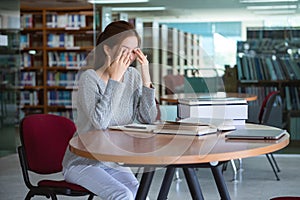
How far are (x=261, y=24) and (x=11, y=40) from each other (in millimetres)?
3024

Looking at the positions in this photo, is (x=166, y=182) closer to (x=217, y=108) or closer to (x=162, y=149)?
(x=217, y=108)

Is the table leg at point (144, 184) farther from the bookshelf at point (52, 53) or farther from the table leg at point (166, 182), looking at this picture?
the bookshelf at point (52, 53)

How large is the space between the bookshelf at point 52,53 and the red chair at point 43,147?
18.7 feet

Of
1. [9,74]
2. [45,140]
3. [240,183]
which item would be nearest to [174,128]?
[45,140]

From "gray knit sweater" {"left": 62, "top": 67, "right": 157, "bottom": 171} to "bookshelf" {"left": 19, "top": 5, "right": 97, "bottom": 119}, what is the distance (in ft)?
19.5

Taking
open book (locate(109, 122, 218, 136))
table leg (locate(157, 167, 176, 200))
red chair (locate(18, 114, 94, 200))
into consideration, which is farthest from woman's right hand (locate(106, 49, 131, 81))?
red chair (locate(18, 114, 94, 200))

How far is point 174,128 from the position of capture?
95.9 inches

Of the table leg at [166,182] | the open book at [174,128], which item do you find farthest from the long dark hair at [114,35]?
the table leg at [166,182]

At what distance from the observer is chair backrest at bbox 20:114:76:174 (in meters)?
2.84

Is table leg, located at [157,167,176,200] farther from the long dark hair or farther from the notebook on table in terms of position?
the long dark hair

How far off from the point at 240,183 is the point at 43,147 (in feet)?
7.76

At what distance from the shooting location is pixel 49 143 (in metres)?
2.91

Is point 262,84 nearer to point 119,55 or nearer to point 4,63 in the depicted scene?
point 4,63

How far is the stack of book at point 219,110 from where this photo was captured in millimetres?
2656
